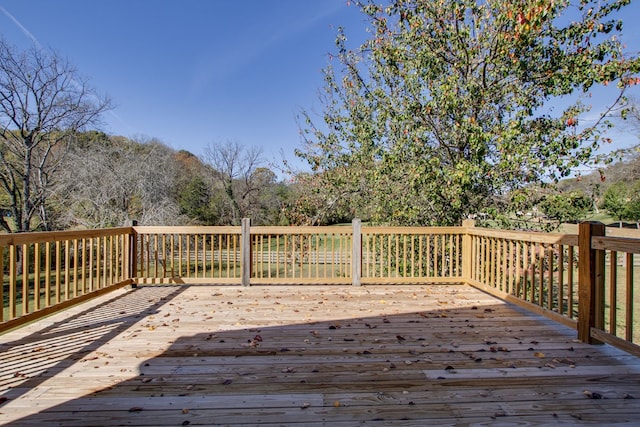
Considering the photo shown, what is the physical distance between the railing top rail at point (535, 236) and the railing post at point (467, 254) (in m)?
0.34

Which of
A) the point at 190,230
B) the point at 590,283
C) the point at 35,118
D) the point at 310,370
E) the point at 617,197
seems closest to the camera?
the point at 310,370

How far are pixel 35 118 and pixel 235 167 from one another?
9184 millimetres

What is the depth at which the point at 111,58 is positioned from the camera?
11.1 metres

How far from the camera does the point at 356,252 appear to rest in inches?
191

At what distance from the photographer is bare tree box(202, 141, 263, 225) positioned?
18.1 m

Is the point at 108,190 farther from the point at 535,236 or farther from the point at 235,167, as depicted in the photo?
the point at 535,236

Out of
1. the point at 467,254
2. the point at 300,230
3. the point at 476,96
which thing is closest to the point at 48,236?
the point at 300,230

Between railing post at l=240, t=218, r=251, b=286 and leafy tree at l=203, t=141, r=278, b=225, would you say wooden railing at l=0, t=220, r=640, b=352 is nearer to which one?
railing post at l=240, t=218, r=251, b=286

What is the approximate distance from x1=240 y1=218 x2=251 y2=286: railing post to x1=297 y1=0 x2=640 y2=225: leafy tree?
102 inches

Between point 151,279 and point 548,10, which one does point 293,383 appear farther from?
point 548,10

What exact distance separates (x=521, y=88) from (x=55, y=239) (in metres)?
7.03

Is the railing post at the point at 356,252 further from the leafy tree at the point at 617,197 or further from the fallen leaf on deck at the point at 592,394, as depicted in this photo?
the leafy tree at the point at 617,197

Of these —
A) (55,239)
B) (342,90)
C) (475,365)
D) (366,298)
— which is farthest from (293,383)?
(342,90)

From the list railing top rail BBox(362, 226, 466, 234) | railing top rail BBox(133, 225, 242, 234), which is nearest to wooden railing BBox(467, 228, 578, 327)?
railing top rail BBox(362, 226, 466, 234)
